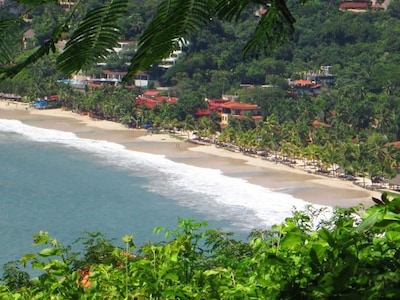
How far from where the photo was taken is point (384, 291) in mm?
1251

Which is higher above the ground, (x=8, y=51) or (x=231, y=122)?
(x=8, y=51)

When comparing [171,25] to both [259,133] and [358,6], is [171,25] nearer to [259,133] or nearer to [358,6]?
[259,133]

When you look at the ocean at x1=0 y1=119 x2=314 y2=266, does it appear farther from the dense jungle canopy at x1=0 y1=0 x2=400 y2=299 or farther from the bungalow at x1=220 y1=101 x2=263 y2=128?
the bungalow at x1=220 y1=101 x2=263 y2=128

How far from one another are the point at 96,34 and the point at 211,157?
67.5 ft

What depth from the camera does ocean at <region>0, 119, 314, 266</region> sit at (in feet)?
46.0

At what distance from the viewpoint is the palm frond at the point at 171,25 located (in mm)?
843

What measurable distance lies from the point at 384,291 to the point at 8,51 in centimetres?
65

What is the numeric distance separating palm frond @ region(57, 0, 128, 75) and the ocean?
1081cm

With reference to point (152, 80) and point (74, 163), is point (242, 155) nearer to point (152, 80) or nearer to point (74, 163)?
point (74, 163)

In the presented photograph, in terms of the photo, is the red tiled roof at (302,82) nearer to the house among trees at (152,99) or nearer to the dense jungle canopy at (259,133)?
the dense jungle canopy at (259,133)

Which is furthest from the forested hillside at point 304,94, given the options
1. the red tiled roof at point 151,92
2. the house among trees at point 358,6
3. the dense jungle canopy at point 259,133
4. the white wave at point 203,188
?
the white wave at point 203,188

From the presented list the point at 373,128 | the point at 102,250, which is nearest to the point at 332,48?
the point at 373,128

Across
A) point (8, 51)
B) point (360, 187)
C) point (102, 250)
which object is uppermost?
point (8, 51)

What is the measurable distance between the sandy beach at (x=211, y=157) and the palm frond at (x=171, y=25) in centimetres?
1542
